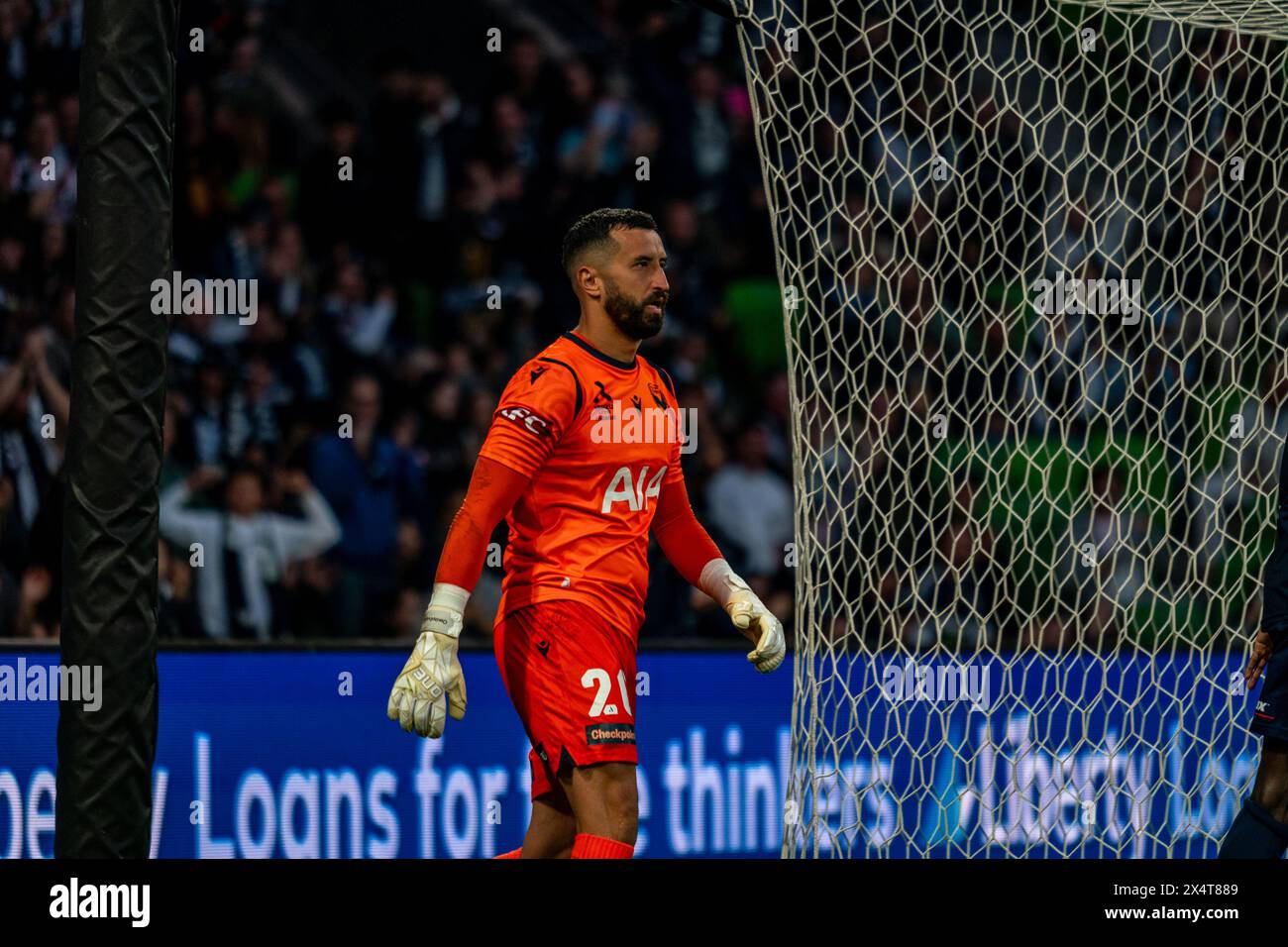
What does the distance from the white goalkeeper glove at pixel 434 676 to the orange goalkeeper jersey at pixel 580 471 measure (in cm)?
26

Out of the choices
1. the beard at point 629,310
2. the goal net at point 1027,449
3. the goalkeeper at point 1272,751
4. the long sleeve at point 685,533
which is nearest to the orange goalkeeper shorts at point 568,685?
A: the long sleeve at point 685,533

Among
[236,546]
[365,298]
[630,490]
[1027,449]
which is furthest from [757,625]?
[365,298]

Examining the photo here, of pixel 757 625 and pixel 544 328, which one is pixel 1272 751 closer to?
pixel 757 625

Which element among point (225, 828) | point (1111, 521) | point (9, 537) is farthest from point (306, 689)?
point (1111, 521)

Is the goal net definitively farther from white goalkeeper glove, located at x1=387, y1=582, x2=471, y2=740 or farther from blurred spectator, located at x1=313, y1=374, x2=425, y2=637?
blurred spectator, located at x1=313, y1=374, x2=425, y2=637

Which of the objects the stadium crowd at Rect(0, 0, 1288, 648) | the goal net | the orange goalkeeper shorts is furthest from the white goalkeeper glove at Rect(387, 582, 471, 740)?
the stadium crowd at Rect(0, 0, 1288, 648)

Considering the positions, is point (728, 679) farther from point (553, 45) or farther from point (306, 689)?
point (553, 45)

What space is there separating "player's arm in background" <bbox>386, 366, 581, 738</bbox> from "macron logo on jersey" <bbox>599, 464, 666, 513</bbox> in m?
0.19

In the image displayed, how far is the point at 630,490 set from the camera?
4449mm

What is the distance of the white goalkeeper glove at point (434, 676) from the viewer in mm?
4055

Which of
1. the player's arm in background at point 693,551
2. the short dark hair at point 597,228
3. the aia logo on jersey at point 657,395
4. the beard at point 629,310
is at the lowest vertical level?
the player's arm in background at point 693,551

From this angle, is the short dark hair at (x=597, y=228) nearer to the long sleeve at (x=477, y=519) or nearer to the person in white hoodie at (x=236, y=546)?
the long sleeve at (x=477, y=519)

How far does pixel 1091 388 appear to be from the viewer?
27.0 ft

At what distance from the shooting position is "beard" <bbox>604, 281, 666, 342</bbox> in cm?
445
